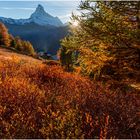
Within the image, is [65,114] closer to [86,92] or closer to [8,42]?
[86,92]

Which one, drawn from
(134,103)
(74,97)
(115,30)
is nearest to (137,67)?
(115,30)

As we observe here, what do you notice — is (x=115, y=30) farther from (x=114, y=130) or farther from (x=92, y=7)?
(x=114, y=130)

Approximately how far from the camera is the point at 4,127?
5496mm

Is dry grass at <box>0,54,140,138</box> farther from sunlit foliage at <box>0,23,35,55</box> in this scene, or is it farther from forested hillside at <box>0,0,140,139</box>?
sunlit foliage at <box>0,23,35,55</box>

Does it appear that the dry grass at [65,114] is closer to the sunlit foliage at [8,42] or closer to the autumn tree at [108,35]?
the autumn tree at [108,35]

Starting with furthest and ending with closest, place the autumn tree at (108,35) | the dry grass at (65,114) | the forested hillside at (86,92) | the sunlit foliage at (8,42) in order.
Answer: the sunlit foliage at (8,42) < the autumn tree at (108,35) < the forested hillside at (86,92) < the dry grass at (65,114)

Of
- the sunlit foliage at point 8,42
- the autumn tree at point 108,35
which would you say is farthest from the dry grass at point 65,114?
the sunlit foliage at point 8,42

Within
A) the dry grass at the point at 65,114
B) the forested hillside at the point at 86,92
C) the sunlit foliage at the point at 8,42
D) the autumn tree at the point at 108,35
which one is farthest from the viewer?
the sunlit foliage at the point at 8,42

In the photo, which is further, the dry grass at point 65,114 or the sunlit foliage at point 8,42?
the sunlit foliage at point 8,42

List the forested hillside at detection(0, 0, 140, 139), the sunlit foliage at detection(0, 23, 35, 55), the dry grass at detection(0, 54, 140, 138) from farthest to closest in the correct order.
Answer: the sunlit foliage at detection(0, 23, 35, 55) < the forested hillside at detection(0, 0, 140, 139) < the dry grass at detection(0, 54, 140, 138)

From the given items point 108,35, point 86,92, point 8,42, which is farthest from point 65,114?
point 8,42

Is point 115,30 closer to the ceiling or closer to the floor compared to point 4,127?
closer to the ceiling

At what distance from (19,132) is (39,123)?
2.01 feet

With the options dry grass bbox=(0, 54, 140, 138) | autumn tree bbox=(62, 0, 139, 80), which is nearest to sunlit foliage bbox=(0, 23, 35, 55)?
autumn tree bbox=(62, 0, 139, 80)
